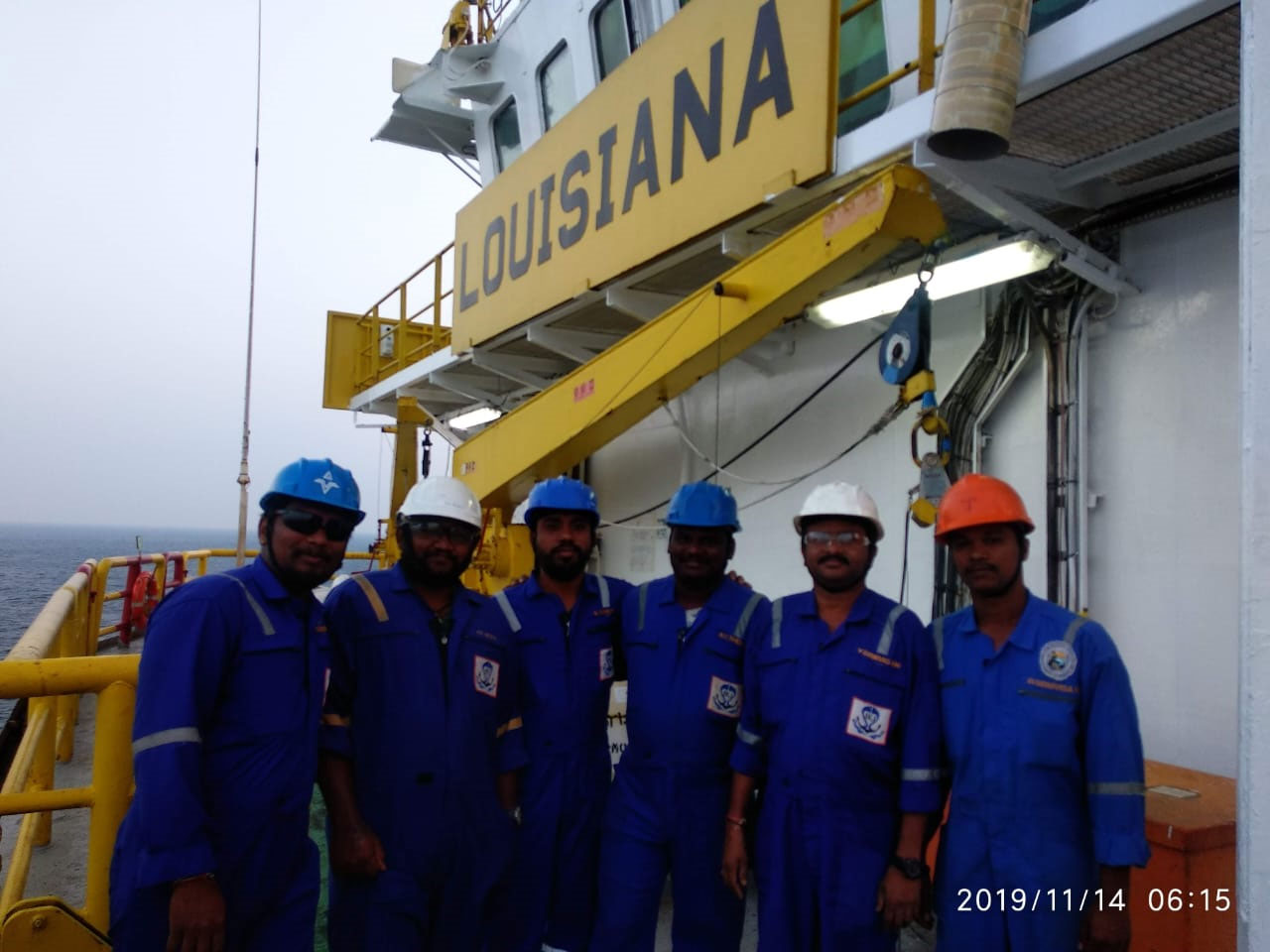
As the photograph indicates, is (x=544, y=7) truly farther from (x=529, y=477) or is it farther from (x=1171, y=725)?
(x=1171, y=725)

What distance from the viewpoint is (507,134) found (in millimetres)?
8320

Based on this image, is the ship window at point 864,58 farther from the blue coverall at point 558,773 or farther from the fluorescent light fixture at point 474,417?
the fluorescent light fixture at point 474,417

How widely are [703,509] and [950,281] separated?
2056 mm

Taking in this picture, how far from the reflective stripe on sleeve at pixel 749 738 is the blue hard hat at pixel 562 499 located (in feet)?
3.07

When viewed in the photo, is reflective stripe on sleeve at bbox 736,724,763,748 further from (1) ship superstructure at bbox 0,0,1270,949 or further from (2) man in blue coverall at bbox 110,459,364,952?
(1) ship superstructure at bbox 0,0,1270,949

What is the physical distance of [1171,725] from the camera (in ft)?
12.4

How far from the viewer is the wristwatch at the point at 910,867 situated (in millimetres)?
2416

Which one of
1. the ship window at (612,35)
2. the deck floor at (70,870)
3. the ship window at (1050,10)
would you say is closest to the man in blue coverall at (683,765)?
the deck floor at (70,870)

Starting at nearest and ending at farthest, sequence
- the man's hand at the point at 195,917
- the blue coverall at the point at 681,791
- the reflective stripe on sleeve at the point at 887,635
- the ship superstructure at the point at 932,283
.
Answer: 1. the man's hand at the point at 195,917
2. the reflective stripe on sleeve at the point at 887,635
3. the blue coverall at the point at 681,791
4. the ship superstructure at the point at 932,283

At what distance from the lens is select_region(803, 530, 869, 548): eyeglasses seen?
2.70 meters

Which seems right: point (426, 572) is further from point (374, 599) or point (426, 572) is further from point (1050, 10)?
point (1050, 10)

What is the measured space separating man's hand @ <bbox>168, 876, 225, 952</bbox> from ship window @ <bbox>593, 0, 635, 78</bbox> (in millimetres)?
5711

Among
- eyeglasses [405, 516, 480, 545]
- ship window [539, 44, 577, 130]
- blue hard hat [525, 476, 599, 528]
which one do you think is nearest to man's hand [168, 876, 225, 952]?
eyeglasses [405, 516, 480, 545]

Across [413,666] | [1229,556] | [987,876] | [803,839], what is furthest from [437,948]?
[1229,556]
